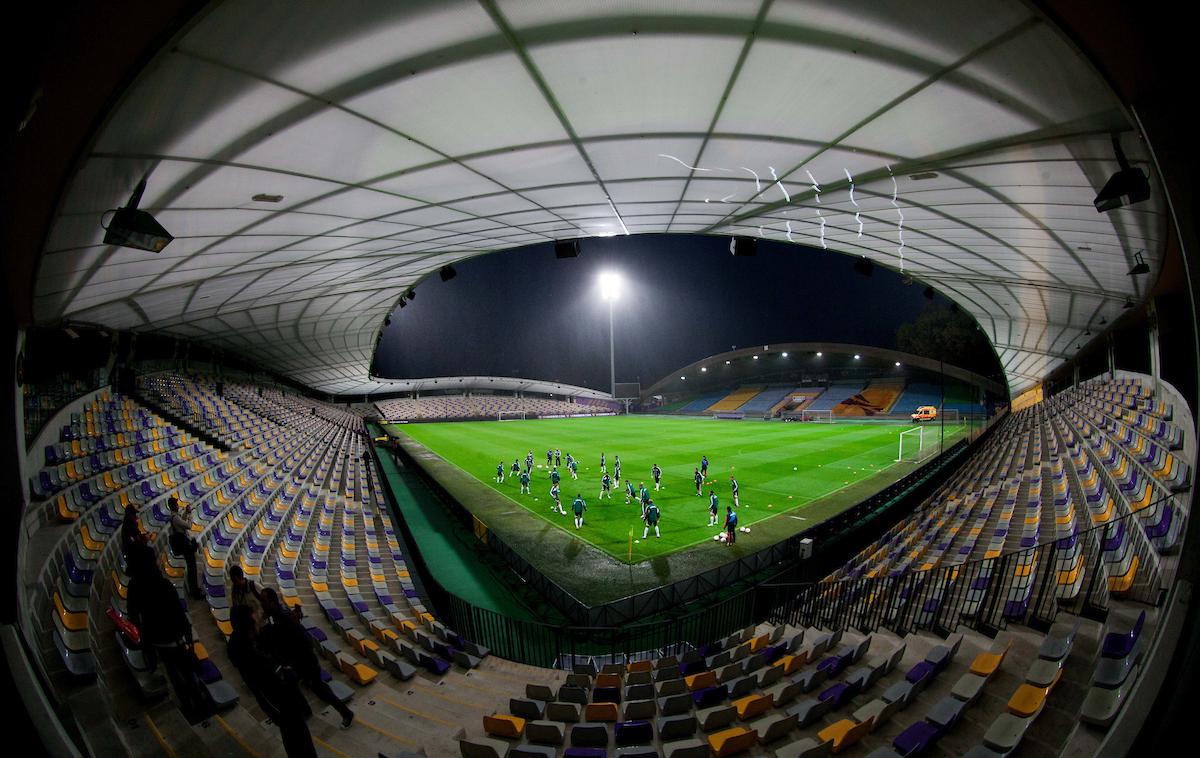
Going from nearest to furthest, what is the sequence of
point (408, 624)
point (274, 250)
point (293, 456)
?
point (408, 624)
point (274, 250)
point (293, 456)

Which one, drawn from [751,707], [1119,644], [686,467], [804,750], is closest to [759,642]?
[751,707]

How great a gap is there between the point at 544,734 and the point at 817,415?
51730 millimetres

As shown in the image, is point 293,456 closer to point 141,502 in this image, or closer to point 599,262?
point 141,502

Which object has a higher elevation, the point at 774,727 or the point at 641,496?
the point at 774,727

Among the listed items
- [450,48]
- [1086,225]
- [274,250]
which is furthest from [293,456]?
[1086,225]

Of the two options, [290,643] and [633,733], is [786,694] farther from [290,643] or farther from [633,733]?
[290,643]

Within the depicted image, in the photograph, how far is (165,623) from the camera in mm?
4000

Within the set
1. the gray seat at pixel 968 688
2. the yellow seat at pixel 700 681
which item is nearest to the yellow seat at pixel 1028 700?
the gray seat at pixel 968 688

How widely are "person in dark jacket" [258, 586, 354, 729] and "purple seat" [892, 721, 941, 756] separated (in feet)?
17.2

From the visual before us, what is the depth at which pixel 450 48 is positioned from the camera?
4066 millimetres

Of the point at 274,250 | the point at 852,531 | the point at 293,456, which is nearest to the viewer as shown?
the point at 274,250

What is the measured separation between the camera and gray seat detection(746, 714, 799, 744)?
4312 mm

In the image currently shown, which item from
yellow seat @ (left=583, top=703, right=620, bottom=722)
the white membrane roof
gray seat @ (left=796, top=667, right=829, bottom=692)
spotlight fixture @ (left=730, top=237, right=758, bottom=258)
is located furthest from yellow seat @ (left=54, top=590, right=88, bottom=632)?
spotlight fixture @ (left=730, top=237, right=758, bottom=258)

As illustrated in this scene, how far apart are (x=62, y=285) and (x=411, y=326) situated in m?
60.5
